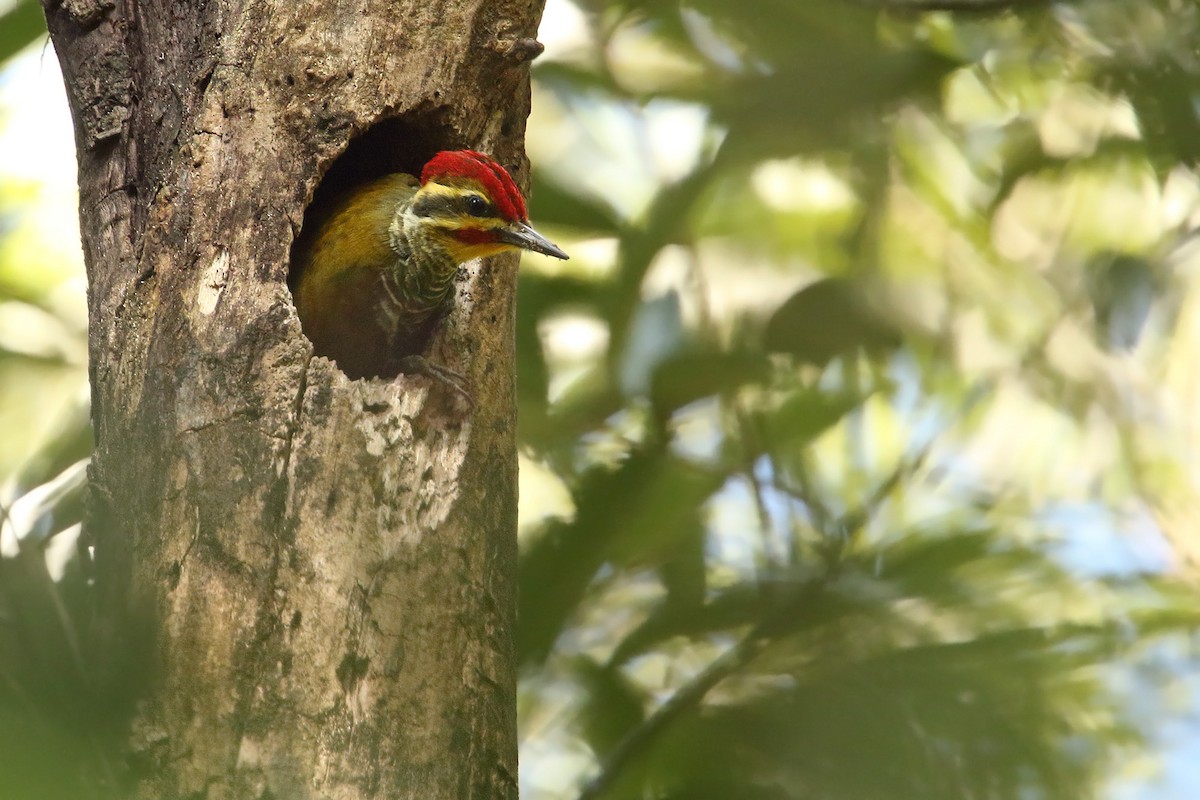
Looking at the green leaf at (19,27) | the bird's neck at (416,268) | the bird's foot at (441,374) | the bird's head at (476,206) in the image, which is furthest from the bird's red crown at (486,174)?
the green leaf at (19,27)

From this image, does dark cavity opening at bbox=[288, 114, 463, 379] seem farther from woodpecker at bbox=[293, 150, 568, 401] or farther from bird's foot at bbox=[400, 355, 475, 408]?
bird's foot at bbox=[400, 355, 475, 408]

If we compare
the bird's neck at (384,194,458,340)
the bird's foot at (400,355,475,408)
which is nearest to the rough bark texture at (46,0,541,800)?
the bird's foot at (400,355,475,408)

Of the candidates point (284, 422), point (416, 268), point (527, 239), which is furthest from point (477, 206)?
point (284, 422)

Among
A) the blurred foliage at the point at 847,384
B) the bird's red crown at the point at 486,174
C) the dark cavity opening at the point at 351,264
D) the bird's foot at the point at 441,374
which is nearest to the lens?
the blurred foliage at the point at 847,384

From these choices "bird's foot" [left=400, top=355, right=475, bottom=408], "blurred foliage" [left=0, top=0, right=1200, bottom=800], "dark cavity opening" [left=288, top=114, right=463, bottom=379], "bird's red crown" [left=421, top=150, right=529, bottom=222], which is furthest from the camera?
"dark cavity opening" [left=288, top=114, right=463, bottom=379]

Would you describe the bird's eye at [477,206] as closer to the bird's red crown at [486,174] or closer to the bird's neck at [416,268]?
the bird's red crown at [486,174]

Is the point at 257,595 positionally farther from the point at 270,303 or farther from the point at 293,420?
the point at 270,303

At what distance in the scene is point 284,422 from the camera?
7.58 ft

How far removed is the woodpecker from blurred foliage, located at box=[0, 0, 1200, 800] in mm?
243

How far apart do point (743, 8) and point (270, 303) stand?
1115mm

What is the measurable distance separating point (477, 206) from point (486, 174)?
0.09 metres

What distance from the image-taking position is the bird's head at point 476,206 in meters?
2.91

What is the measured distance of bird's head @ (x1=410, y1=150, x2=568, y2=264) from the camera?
291cm

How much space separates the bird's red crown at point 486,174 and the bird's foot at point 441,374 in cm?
47
